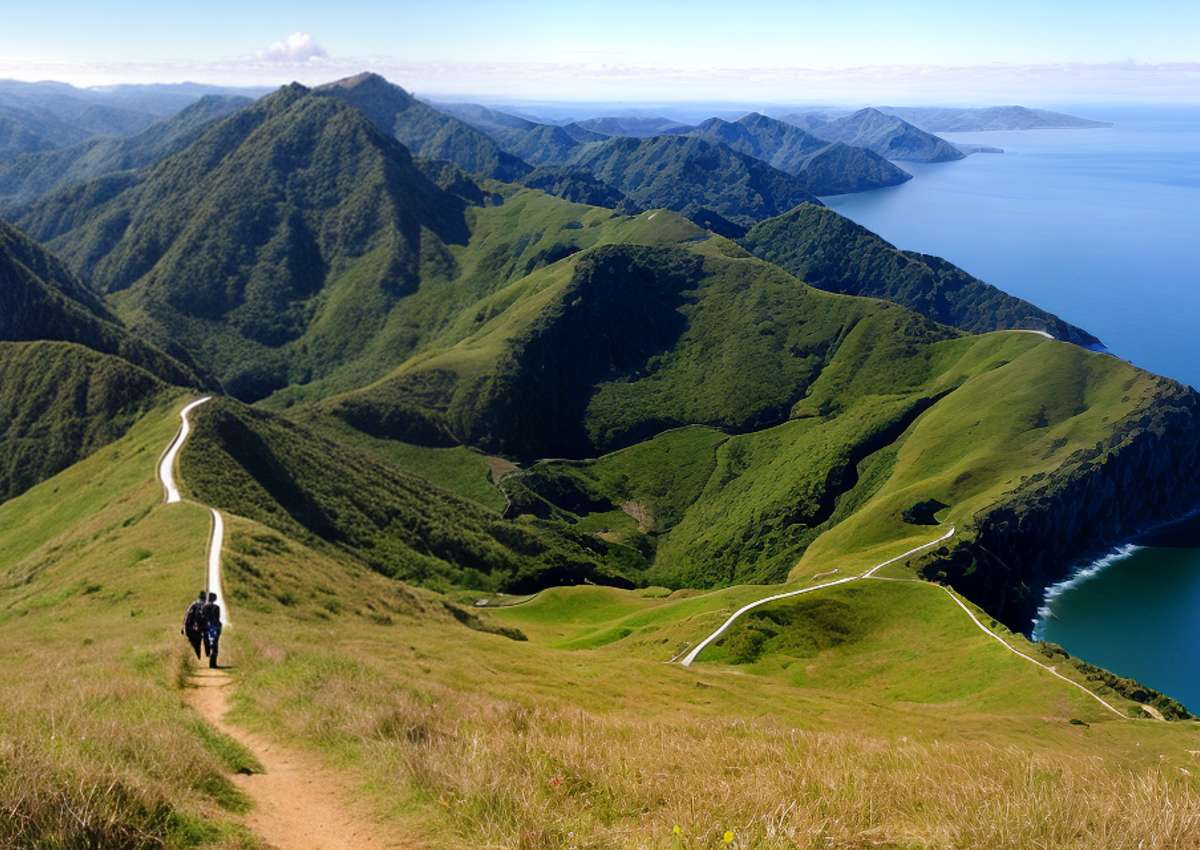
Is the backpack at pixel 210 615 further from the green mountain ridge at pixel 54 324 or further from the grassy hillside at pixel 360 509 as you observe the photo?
the green mountain ridge at pixel 54 324

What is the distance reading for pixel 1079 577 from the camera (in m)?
128

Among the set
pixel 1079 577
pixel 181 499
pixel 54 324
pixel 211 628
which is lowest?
pixel 1079 577

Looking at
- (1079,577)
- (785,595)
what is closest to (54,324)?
(785,595)

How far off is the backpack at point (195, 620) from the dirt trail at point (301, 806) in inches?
287

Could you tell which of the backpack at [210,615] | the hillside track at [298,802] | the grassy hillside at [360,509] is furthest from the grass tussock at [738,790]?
the grassy hillside at [360,509]

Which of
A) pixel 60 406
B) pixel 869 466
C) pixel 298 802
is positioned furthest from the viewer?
pixel 869 466

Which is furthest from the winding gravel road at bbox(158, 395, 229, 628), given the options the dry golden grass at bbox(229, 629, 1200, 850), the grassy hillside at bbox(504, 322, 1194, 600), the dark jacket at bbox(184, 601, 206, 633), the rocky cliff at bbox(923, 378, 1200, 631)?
the rocky cliff at bbox(923, 378, 1200, 631)

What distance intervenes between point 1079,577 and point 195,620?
471 ft

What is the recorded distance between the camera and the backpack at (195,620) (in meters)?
23.1

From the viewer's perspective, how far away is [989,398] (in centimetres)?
14950

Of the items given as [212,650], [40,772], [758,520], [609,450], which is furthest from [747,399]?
[40,772]

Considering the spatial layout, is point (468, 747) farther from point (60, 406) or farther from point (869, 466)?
point (869, 466)

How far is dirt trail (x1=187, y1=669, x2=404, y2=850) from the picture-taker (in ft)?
36.8

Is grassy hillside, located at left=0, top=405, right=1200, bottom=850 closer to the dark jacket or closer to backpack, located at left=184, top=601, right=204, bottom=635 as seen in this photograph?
backpack, located at left=184, top=601, right=204, bottom=635
